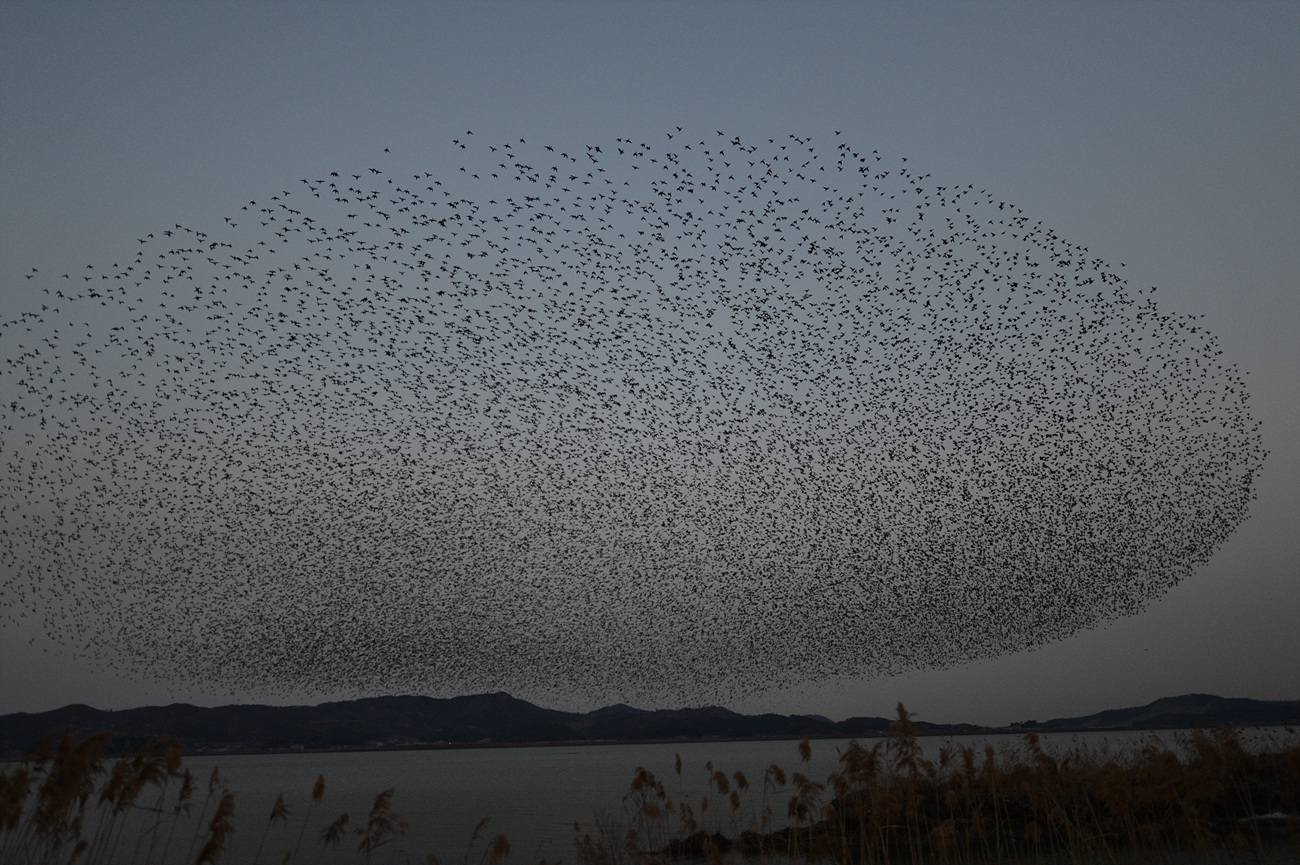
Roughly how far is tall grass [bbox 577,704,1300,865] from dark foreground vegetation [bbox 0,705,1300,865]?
2.8 inches

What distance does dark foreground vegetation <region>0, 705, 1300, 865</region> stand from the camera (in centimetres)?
1140

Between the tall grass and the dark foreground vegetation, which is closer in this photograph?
the dark foreground vegetation

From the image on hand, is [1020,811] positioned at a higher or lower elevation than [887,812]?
lower

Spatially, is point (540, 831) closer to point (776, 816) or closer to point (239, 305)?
point (776, 816)

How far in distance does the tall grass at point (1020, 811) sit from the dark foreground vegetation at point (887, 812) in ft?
0.24

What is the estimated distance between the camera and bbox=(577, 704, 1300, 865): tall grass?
49.4 ft

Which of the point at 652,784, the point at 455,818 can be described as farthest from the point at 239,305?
the point at 455,818

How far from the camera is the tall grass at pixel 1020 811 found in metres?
15.1

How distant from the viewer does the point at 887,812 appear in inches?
536

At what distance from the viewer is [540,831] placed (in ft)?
123

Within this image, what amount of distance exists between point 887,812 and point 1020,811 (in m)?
16.7

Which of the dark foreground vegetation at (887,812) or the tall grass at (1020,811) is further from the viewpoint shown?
the tall grass at (1020,811)

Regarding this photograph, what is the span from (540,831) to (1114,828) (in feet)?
73.3

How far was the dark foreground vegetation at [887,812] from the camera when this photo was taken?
1140 centimetres
